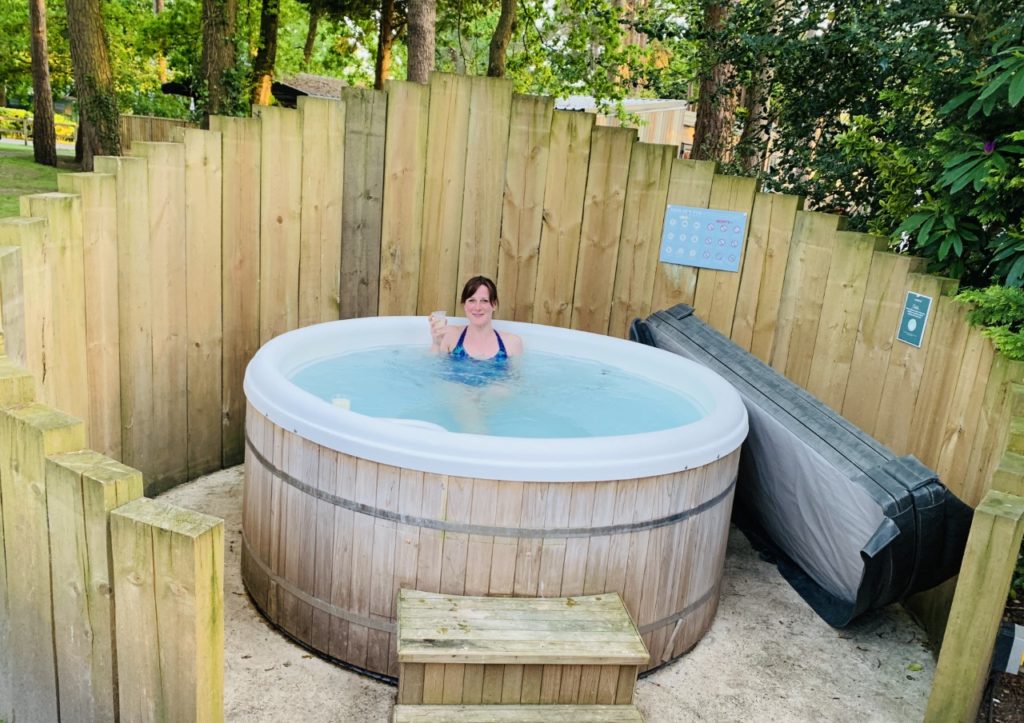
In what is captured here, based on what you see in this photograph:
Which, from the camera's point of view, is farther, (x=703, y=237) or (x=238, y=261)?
(x=703, y=237)

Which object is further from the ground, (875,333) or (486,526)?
(875,333)

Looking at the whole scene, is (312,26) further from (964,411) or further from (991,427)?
(991,427)

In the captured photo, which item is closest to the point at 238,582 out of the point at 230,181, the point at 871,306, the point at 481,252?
the point at 230,181

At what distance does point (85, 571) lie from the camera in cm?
173

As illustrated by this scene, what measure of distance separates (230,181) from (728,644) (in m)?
3.00

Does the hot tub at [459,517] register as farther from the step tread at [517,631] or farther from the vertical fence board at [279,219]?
the vertical fence board at [279,219]

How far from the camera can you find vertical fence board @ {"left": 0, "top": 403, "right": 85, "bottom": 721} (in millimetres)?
1793

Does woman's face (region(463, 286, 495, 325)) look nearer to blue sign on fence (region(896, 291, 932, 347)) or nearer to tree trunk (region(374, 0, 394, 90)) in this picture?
blue sign on fence (region(896, 291, 932, 347))

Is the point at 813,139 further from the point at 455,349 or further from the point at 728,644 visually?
the point at 728,644

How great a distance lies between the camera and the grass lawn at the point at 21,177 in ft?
25.0

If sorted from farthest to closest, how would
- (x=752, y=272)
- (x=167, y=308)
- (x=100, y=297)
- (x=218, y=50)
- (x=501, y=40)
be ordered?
(x=501, y=40) < (x=218, y=50) < (x=752, y=272) < (x=167, y=308) < (x=100, y=297)

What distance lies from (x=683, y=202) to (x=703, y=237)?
0.72 feet

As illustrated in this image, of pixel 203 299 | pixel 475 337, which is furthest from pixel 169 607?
pixel 475 337

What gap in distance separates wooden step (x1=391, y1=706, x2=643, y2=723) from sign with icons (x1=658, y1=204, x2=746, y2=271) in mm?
2566
